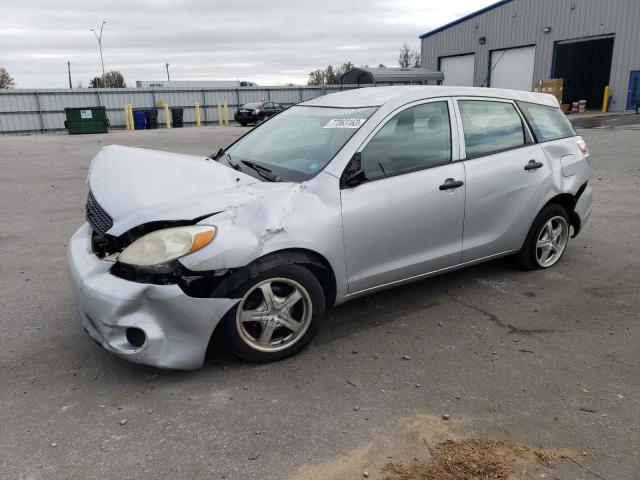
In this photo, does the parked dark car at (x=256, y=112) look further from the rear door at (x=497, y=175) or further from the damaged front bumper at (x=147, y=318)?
the damaged front bumper at (x=147, y=318)

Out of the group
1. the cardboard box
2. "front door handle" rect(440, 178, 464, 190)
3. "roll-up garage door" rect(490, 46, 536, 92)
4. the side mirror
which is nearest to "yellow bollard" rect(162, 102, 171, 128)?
"roll-up garage door" rect(490, 46, 536, 92)

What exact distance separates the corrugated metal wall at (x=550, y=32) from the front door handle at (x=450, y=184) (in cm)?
2924

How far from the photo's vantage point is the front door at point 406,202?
11.8 feet

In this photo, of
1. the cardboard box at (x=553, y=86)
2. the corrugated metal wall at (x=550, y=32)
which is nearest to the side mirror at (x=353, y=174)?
the cardboard box at (x=553, y=86)

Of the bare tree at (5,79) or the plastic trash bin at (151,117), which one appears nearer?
the plastic trash bin at (151,117)

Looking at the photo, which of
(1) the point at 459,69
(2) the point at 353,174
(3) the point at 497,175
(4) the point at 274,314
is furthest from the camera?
(1) the point at 459,69

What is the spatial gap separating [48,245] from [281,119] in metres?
3.27

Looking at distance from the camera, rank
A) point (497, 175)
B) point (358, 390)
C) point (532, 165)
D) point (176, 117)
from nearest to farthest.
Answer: point (358, 390)
point (497, 175)
point (532, 165)
point (176, 117)

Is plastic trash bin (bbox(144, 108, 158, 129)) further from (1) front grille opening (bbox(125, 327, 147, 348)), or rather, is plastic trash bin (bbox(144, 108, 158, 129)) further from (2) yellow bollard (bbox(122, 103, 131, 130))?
(1) front grille opening (bbox(125, 327, 147, 348))

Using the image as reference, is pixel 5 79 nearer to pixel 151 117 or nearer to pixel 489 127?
pixel 151 117

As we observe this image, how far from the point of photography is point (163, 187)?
3.30 m

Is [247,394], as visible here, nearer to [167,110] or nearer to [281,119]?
[281,119]

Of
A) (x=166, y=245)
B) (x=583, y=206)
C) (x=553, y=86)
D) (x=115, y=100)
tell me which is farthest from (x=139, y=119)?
(x=166, y=245)

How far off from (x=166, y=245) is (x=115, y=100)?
33401mm
